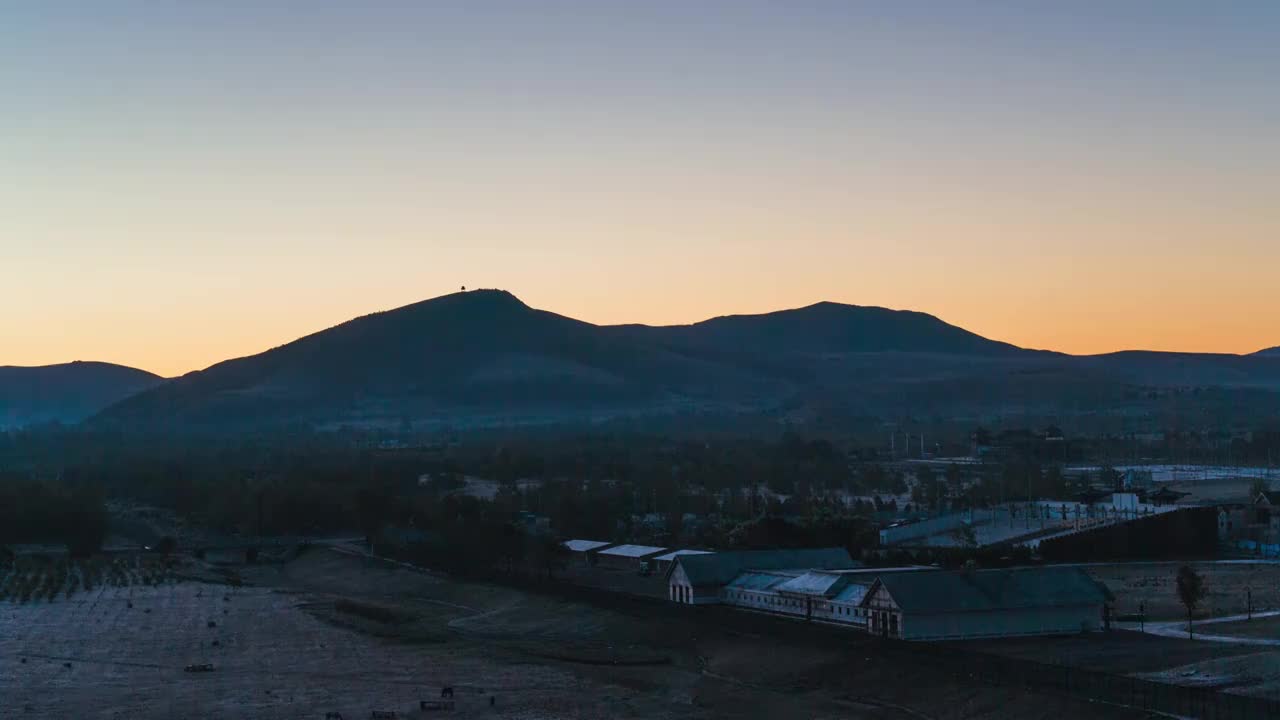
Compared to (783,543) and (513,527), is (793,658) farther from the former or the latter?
(513,527)

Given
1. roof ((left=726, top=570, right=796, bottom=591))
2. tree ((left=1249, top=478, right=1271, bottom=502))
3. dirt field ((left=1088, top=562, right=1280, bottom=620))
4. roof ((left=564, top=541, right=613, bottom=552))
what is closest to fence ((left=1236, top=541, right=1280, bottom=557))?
dirt field ((left=1088, top=562, right=1280, bottom=620))

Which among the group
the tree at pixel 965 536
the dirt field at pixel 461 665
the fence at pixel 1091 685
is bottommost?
the dirt field at pixel 461 665

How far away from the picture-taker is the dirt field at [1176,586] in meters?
48.3

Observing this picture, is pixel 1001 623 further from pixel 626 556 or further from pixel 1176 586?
pixel 626 556

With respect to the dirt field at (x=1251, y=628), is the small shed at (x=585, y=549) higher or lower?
higher

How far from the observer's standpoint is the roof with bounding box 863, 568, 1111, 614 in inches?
1718

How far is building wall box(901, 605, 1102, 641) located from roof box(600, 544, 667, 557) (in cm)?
2746

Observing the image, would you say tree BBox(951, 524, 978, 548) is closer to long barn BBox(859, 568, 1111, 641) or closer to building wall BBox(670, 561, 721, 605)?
building wall BBox(670, 561, 721, 605)

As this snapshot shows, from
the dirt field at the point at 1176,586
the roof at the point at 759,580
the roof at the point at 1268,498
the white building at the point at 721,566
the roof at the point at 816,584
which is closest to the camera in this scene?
the roof at the point at 816,584

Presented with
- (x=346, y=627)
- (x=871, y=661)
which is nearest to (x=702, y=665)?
(x=871, y=661)

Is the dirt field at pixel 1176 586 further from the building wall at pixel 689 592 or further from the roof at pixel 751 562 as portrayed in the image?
the building wall at pixel 689 592

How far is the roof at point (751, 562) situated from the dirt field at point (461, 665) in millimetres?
3009

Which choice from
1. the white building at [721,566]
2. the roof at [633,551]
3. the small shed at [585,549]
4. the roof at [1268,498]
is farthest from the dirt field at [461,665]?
the roof at [1268,498]

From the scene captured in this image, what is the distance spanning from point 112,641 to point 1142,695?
1245 inches
